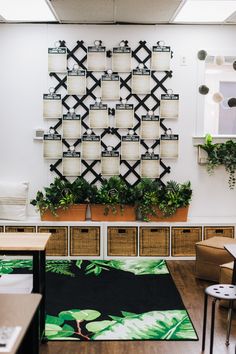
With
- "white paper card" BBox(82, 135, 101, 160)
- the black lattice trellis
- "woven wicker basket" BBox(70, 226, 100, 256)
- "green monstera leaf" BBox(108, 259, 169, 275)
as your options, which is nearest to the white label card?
the black lattice trellis

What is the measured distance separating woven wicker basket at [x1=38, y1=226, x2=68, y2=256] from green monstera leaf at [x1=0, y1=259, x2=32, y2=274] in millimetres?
287

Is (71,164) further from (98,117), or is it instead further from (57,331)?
(57,331)

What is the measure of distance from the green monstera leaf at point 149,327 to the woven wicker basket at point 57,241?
1.65m

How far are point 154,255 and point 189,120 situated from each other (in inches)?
63.4

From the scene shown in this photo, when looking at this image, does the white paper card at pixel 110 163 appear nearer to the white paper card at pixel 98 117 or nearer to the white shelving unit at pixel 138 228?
the white paper card at pixel 98 117

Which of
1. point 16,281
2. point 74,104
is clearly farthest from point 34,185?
point 16,281

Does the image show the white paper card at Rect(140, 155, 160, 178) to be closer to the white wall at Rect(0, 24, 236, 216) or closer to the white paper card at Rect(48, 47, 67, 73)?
the white wall at Rect(0, 24, 236, 216)

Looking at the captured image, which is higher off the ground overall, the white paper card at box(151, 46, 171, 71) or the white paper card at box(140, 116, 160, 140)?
the white paper card at box(151, 46, 171, 71)

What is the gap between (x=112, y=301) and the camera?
399cm

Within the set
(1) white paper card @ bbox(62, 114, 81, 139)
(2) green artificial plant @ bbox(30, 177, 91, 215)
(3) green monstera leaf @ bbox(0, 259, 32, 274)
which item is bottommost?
(3) green monstera leaf @ bbox(0, 259, 32, 274)

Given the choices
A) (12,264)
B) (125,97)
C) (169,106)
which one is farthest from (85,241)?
(169,106)

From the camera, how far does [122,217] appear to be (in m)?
5.28

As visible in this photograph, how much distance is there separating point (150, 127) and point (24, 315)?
3.71 meters

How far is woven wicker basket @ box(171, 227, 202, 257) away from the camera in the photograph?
5.23 meters
